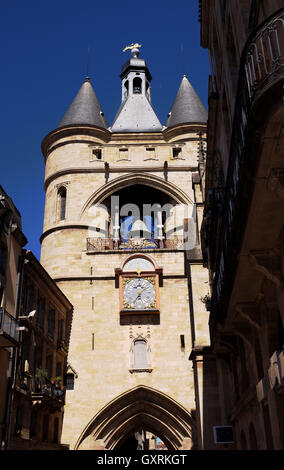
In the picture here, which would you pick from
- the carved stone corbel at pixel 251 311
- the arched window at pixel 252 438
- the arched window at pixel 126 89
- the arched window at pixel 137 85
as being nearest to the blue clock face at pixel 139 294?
the arched window at pixel 252 438

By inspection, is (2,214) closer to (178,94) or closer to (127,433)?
(127,433)

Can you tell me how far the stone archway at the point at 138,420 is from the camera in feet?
66.9

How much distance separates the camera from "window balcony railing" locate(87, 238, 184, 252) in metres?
23.9

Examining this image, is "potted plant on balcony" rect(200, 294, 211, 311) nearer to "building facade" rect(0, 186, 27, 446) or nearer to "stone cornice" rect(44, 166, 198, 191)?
"building facade" rect(0, 186, 27, 446)

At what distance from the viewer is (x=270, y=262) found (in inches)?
280

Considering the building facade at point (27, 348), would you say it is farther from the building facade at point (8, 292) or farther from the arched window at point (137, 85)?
the arched window at point (137, 85)

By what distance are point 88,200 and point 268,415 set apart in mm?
17232

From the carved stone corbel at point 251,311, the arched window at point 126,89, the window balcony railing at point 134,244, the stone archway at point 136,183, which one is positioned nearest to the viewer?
the carved stone corbel at point 251,311

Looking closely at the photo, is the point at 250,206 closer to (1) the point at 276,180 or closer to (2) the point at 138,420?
(1) the point at 276,180

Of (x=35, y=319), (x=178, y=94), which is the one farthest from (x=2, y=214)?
(x=178, y=94)

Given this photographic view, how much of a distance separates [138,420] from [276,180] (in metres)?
19.0

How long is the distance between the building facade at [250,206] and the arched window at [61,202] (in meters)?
11.6

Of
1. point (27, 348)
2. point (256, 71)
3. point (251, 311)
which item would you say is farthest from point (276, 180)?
point (27, 348)

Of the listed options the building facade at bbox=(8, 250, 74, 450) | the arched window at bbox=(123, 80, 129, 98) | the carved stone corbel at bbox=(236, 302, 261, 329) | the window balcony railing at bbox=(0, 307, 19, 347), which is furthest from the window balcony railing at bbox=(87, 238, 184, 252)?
the arched window at bbox=(123, 80, 129, 98)
